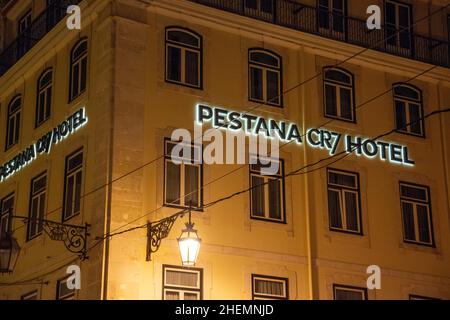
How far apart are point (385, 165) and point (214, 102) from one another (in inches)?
187

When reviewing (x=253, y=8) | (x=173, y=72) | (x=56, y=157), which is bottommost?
(x=56, y=157)

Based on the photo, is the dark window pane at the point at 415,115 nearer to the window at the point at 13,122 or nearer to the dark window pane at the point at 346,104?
the dark window pane at the point at 346,104

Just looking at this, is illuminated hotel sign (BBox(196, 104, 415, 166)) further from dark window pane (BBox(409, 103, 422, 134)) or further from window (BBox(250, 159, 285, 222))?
window (BBox(250, 159, 285, 222))

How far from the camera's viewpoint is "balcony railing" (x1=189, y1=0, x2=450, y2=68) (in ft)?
78.1

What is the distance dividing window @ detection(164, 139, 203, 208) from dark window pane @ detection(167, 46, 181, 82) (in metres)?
1.61

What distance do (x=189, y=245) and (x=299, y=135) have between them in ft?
17.2

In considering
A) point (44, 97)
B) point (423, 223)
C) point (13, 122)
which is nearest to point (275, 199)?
point (423, 223)

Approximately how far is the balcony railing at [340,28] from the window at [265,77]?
0.88 m

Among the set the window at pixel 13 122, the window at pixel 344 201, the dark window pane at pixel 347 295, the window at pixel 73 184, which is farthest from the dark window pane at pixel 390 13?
the window at pixel 13 122

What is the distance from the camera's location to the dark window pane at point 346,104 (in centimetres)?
2408

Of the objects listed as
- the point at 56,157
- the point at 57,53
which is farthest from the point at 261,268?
the point at 57,53

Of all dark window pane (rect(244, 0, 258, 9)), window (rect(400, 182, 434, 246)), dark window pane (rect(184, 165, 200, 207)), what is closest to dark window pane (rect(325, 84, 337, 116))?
window (rect(400, 182, 434, 246))

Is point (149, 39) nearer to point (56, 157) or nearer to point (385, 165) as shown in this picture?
point (56, 157)
